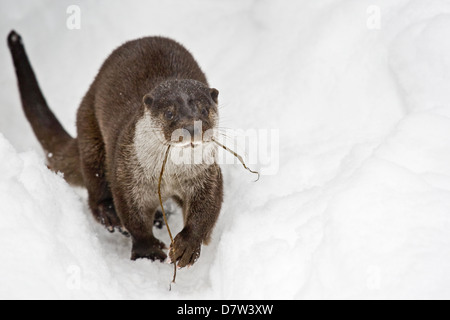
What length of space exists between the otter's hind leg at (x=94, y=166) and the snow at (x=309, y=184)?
0.44 feet

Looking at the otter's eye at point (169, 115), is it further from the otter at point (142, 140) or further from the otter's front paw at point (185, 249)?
the otter's front paw at point (185, 249)

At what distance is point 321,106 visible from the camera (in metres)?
3.45

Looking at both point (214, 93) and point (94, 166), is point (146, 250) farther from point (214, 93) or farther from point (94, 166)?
point (214, 93)

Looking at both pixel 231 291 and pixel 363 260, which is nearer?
pixel 363 260

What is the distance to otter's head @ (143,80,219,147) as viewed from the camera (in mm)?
2410

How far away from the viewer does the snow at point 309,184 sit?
7.16 ft

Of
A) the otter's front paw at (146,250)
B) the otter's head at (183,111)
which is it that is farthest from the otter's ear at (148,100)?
the otter's front paw at (146,250)

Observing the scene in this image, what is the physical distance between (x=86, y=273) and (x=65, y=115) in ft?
9.17

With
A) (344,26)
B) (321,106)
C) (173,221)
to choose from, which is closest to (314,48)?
(344,26)

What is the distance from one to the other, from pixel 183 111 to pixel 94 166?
119cm

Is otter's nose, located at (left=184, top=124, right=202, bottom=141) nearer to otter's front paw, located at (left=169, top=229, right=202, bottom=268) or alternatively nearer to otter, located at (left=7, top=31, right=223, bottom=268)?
otter, located at (left=7, top=31, right=223, bottom=268)

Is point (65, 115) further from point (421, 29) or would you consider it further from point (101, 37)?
point (421, 29)

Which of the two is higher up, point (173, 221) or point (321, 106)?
point (321, 106)

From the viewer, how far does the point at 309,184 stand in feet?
9.64
